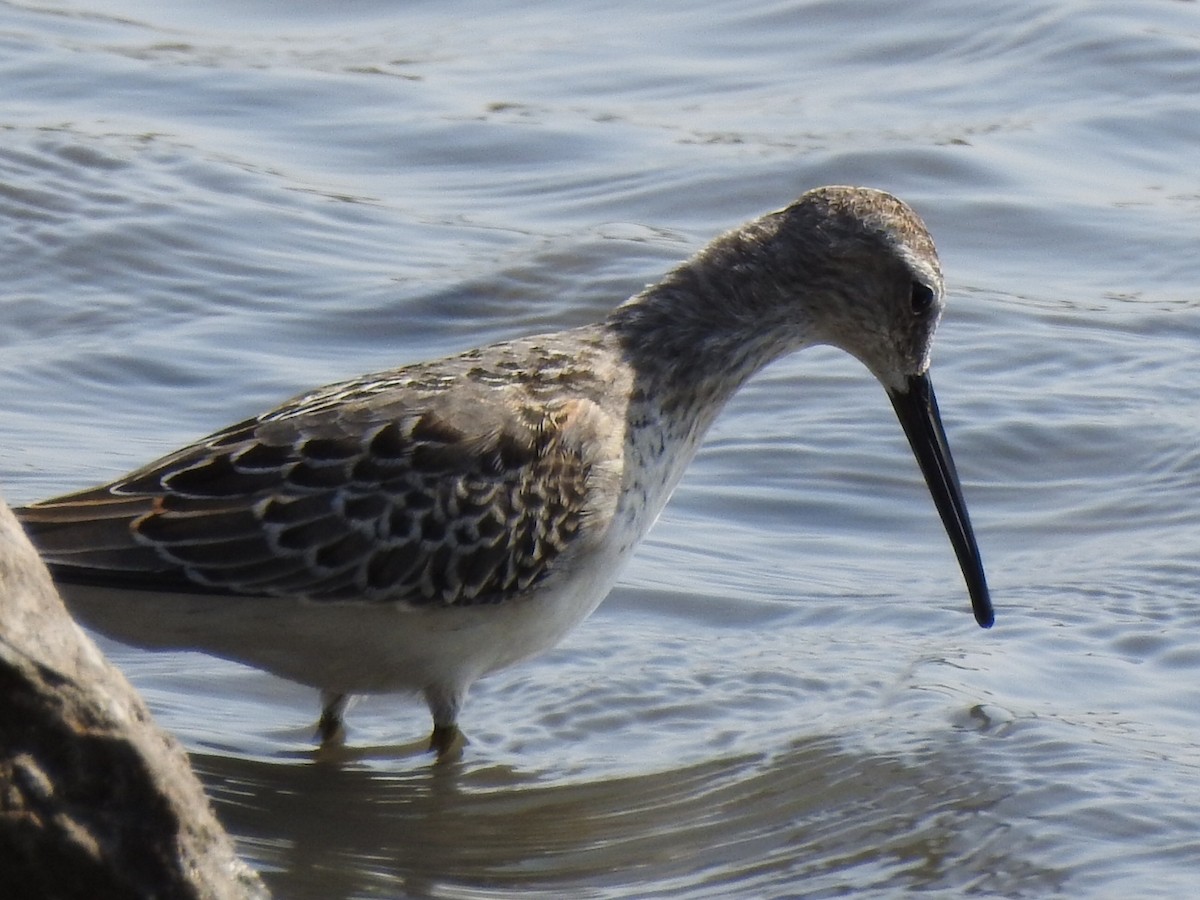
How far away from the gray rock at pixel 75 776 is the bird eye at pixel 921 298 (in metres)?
3.88

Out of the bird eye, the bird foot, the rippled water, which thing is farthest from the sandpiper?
the bird eye

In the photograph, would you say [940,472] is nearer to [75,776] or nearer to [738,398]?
[738,398]

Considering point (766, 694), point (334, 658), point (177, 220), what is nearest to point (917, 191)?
point (177, 220)

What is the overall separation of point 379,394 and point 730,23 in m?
8.62

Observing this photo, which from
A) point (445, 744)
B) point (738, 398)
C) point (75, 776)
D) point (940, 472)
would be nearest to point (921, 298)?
point (940, 472)

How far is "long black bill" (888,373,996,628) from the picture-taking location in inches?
295

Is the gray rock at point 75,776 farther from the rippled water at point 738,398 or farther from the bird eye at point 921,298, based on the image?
the bird eye at point 921,298

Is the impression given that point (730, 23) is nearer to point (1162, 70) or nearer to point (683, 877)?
point (1162, 70)

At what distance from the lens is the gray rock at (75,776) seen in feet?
12.8

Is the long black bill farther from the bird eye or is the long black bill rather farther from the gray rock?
the gray rock

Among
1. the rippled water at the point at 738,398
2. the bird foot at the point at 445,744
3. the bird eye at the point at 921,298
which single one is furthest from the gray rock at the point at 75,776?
the bird eye at the point at 921,298

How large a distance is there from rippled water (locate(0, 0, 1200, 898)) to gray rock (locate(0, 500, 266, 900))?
175cm

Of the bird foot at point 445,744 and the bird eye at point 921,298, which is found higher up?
the bird eye at point 921,298

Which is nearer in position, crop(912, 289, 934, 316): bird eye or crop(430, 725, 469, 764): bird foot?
crop(430, 725, 469, 764): bird foot
